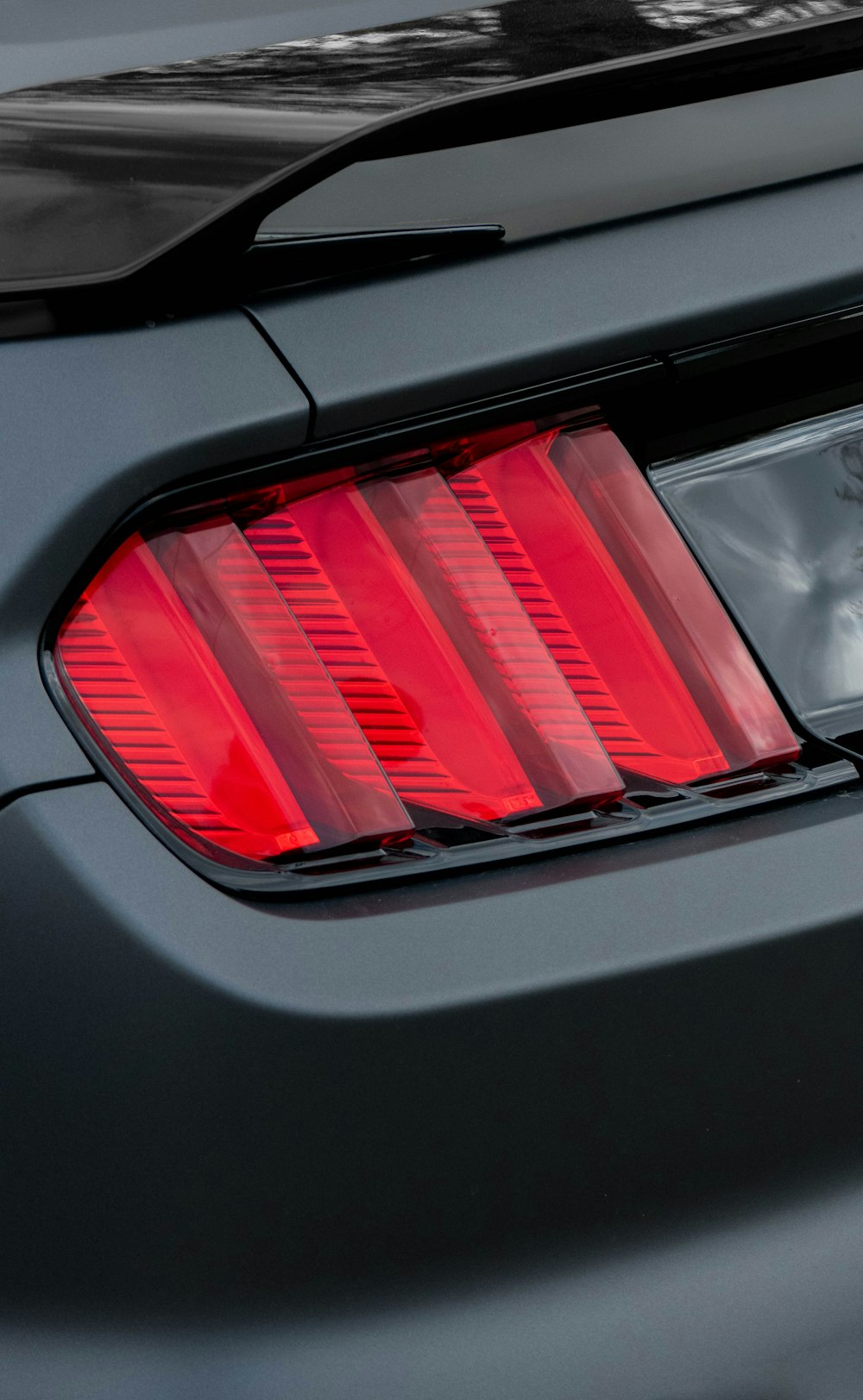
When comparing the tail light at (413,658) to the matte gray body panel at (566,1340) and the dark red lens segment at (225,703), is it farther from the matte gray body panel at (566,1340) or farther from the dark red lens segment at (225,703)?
the matte gray body panel at (566,1340)

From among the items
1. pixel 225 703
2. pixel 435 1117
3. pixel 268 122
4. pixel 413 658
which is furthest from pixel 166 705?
pixel 268 122

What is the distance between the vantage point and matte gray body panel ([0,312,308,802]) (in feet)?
3.31

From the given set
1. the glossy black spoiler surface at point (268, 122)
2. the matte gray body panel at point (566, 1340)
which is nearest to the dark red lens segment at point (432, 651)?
the glossy black spoiler surface at point (268, 122)

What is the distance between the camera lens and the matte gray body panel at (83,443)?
39.7 inches

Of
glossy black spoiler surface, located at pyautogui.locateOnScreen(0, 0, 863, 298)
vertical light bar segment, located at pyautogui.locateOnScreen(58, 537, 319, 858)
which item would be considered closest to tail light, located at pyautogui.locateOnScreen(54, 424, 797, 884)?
vertical light bar segment, located at pyautogui.locateOnScreen(58, 537, 319, 858)

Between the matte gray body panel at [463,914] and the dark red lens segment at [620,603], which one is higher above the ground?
the dark red lens segment at [620,603]

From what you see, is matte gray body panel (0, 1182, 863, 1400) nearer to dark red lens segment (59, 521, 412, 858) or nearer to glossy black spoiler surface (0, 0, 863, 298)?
dark red lens segment (59, 521, 412, 858)

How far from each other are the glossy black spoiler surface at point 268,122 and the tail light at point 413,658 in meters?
0.21

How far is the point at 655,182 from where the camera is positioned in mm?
1258

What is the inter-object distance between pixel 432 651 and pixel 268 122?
493mm

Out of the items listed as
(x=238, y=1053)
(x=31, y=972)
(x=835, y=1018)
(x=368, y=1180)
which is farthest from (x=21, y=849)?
(x=835, y=1018)

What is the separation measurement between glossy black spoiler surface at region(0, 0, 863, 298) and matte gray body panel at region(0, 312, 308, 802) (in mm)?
61

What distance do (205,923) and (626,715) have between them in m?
0.38

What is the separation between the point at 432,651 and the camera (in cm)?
111
